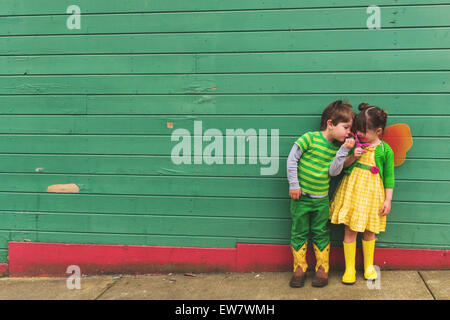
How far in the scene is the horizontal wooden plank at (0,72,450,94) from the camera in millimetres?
3291

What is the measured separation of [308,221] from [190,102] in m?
1.54

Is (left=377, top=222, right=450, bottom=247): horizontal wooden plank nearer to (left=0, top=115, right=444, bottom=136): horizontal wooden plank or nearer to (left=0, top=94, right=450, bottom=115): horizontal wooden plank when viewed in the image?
(left=0, top=115, right=444, bottom=136): horizontal wooden plank

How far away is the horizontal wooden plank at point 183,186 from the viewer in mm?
3342

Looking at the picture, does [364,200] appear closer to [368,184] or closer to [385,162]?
[368,184]

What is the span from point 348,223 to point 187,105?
179 cm

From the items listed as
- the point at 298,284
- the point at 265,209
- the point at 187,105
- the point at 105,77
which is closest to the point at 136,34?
the point at 105,77

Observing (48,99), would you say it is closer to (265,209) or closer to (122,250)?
(122,250)

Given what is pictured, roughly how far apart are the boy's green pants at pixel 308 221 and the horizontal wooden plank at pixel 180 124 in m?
0.64

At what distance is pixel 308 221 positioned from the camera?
326 centimetres

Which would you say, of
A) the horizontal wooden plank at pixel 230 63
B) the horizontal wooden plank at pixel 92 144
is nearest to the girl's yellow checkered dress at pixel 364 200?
the horizontal wooden plank at pixel 92 144

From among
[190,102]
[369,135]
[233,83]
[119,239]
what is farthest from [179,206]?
[369,135]

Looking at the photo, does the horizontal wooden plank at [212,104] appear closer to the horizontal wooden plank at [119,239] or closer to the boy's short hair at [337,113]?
the boy's short hair at [337,113]

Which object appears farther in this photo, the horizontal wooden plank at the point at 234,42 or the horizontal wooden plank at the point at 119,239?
the horizontal wooden plank at the point at 119,239

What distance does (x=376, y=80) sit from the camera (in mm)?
3314
